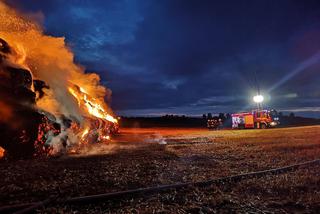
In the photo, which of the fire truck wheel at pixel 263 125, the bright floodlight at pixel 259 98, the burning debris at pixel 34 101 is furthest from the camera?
the bright floodlight at pixel 259 98

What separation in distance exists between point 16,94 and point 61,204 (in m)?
10.3

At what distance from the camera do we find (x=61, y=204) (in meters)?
7.32

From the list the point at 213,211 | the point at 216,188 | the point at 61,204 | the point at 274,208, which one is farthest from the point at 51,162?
the point at 274,208

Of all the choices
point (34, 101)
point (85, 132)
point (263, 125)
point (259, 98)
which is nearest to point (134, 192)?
point (34, 101)

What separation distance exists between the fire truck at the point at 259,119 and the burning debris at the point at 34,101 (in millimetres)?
31190

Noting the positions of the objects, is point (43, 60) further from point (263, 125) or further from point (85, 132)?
point (263, 125)

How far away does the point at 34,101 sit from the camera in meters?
16.4

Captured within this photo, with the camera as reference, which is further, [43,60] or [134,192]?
[43,60]

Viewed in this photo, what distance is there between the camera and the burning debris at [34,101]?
1523 cm

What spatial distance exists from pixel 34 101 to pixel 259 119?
3986 centimetres

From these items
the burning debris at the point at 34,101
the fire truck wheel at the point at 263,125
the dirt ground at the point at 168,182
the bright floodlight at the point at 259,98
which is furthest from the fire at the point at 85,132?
the bright floodlight at the point at 259,98

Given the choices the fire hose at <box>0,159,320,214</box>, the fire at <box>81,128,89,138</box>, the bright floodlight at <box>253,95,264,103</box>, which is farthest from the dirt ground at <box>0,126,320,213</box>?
the bright floodlight at <box>253,95,264,103</box>

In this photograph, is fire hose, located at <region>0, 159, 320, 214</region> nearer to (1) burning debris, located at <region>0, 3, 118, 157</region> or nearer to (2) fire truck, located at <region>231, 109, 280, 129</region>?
(1) burning debris, located at <region>0, 3, 118, 157</region>

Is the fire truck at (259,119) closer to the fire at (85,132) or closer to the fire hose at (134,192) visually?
the fire at (85,132)
